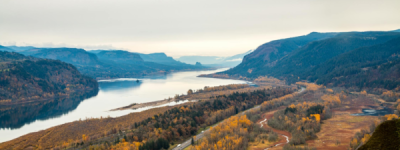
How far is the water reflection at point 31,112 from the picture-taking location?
295 feet

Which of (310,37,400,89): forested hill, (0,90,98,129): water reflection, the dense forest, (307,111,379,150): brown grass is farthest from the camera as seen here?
(310,37,400,89): forested hill

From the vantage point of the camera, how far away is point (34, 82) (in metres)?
153

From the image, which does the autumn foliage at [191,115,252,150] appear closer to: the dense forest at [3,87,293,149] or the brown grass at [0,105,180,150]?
the dense forest at [3,87,293,149]

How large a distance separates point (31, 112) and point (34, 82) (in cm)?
5723

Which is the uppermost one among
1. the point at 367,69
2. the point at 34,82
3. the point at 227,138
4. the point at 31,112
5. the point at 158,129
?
the point at 367,69

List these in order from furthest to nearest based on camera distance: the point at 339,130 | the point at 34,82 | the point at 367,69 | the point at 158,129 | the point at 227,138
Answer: the point at 367,69, the point at 34,82, the point at 158,129, the point at 339,130, the point at 227,138

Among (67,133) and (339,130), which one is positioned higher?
(339,130)

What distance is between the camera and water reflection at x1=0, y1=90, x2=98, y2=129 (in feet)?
295

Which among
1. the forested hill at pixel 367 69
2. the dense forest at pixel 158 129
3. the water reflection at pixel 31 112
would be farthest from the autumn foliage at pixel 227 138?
the forested hill at pixel 367 69

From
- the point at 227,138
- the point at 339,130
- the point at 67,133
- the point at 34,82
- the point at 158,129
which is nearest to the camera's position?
the point at 227,138

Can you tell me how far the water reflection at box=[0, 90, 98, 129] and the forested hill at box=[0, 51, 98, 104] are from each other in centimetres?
1419

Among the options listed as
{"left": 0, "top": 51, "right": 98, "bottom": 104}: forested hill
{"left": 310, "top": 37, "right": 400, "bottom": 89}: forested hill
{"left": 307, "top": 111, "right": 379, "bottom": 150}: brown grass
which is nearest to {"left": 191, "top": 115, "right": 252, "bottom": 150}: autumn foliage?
{"left": 307, "top": 111, "right": 379, "bottom": 150}: brown grass

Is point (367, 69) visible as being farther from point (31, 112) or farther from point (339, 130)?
point (31, 112)

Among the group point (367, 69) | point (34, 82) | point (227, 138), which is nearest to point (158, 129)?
point (227, 138)
